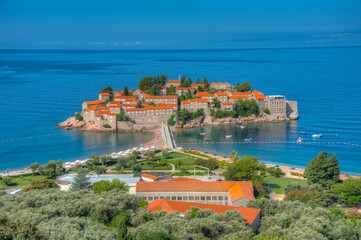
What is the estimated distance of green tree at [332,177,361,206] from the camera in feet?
97.7

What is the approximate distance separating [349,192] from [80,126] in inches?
1790

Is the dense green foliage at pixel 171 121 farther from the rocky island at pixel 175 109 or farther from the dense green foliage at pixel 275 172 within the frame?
the dense green foliage at pixel 275 172

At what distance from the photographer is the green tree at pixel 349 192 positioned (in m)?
Answer: 29.8

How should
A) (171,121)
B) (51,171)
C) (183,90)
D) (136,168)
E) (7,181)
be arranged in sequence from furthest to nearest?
(183,90) < (171,121) < (136,168) < (51,171) < (7,181)

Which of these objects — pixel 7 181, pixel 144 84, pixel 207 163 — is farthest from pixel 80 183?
pixel 144 84

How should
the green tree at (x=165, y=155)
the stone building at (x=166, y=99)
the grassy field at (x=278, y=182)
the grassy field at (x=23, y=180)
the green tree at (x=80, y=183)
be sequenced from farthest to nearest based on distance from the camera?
the stone building at (x=166, y=99) < the green tree at (x=165, y=155) < the grassy field at (x=23, y=180) < the grassy field at (x=278, y=182) < the green tree at (x=80, y=183)

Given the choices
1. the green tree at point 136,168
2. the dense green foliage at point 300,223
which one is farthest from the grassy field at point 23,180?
the dense green foliage at point 300,223

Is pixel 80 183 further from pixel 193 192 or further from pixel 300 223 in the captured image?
pixel 300 223

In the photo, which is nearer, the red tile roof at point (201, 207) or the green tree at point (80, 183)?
the red tile roof at point (201, 207)

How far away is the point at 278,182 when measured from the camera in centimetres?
3672

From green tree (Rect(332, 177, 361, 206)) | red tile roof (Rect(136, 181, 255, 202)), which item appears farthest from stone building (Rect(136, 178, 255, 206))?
green tree (Rect(332, 177, 361, 206))

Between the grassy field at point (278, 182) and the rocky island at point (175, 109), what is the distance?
90.2 feet

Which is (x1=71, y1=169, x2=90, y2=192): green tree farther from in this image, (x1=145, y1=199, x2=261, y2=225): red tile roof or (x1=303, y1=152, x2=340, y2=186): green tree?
(x1=303, y1=152, x2=340, y2=186): green tree

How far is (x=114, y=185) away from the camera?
30.2 meters
